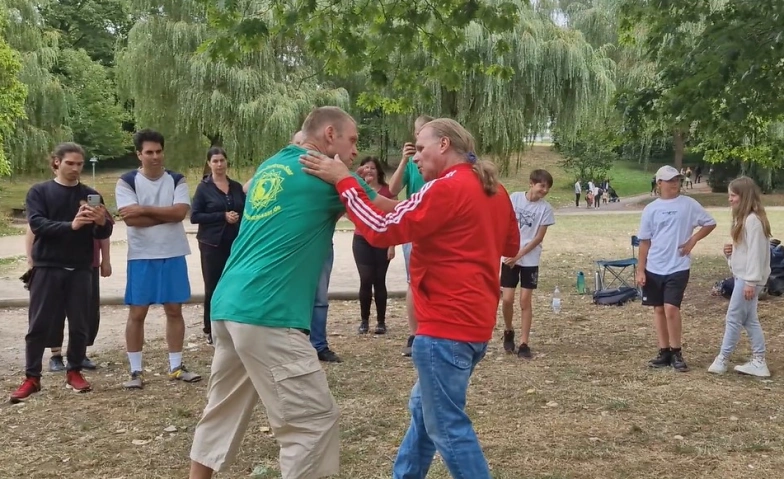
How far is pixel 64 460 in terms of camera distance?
14.8ft

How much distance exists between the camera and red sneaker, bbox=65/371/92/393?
19.4 ft

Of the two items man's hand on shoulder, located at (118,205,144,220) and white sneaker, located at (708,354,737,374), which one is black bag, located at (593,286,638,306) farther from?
man's hand on shoulder, located at (118,205,144,220)

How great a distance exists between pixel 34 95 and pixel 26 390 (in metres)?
23.7

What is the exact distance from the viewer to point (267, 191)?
3.30 meters

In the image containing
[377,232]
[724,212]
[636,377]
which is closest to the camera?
[377,232]

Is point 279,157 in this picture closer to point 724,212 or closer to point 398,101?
point 398,101

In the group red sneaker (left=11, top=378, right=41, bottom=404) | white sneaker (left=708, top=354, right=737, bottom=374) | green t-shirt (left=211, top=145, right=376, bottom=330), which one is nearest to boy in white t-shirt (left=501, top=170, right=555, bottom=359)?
white sneaker (left=708, top=354, right=737, bottom=374)

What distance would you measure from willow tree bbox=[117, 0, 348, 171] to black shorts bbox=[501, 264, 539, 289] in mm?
17289

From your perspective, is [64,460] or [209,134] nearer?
[64,460]

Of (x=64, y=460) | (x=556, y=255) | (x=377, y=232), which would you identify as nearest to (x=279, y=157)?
(x=377, y=232)

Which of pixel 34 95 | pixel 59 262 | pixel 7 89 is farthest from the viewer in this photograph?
pixel 34 95

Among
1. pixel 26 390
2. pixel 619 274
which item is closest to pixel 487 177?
pixel 26 390

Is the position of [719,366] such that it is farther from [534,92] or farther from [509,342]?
[534,92]

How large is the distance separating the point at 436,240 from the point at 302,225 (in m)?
0.57
